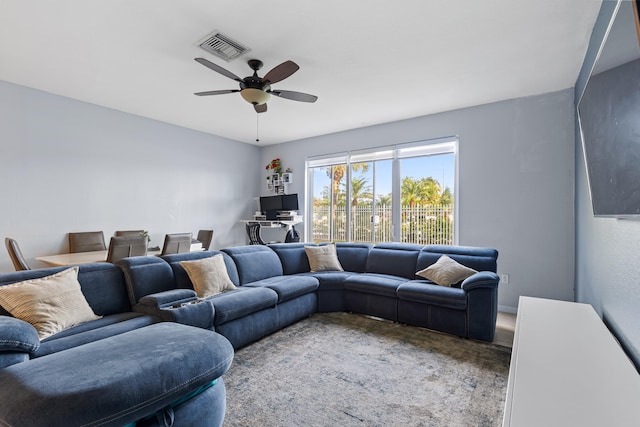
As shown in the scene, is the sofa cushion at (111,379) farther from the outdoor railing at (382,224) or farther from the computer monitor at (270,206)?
the computer monitor at (270,206)

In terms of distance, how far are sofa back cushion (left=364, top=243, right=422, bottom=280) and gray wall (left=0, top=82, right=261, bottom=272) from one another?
11.2 feet

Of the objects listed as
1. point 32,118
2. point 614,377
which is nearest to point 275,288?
point 614,377

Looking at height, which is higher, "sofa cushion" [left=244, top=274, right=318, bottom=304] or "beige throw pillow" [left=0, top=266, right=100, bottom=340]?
"beige throw pillow" [left=0, top=266, right=100, bottom=340]

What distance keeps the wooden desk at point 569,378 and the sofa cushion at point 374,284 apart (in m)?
1.67

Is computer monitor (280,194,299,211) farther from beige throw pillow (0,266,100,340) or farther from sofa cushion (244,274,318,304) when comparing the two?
beige throw pillow (0,266,100,340)

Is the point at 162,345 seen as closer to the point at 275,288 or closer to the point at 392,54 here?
the point at 275,288

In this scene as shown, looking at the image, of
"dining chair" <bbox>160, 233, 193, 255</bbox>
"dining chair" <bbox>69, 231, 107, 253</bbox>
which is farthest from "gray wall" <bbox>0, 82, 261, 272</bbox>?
"dining chair" <bbox>160, 233, 193, 255</bbox>

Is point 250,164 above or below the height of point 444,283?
above

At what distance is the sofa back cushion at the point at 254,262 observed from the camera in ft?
11.7

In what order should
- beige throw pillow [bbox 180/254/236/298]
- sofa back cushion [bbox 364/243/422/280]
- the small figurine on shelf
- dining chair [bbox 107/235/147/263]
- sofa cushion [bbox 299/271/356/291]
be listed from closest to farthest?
beige throw pillow [bbox 180/254/236/298] → dining chair [bbox 107/235/147/263] → sofa cushion [bbox 299/271/356/291] → sofa back cushion [bbox 364/243/422/280] → the small figurine on shelf

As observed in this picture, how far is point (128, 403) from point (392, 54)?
10.5 ft

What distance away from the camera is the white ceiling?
90.9 inches

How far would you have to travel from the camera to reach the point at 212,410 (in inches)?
62.6

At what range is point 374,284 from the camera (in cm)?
358
